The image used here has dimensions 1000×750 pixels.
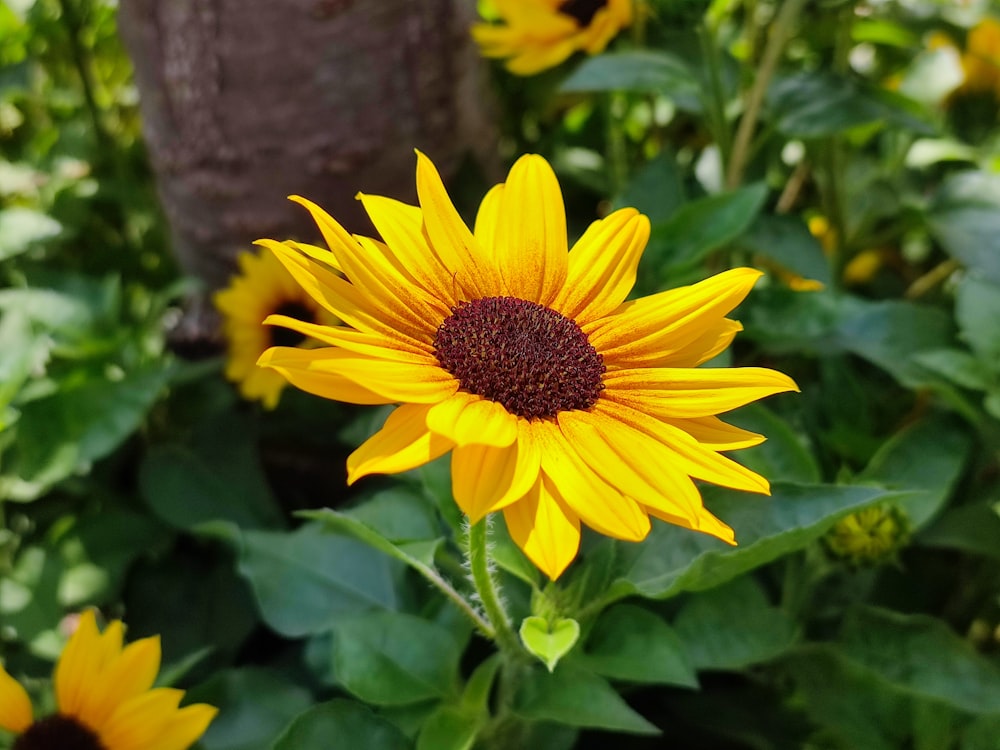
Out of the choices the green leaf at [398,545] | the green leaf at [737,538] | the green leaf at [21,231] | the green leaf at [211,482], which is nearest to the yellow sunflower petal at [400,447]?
the green leaf at [398,545]

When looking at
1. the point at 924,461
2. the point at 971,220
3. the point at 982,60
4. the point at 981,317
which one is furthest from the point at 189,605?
the point at 982,60

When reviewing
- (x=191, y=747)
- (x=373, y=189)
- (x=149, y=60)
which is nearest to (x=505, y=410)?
(x=191, y=747)

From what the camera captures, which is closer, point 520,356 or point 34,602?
point 520,356

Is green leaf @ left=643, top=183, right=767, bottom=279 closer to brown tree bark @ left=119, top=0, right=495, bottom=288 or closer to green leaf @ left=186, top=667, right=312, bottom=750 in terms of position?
brown tree bark @ left=119, top=0, right=495, bottom=288

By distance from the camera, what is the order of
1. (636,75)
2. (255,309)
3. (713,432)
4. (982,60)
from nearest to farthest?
(713,432) < (636,75) < (255,309) < (982,60)

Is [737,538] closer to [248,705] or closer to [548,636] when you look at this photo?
[548,636]

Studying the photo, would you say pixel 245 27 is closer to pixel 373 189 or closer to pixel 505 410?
pixel 373 189

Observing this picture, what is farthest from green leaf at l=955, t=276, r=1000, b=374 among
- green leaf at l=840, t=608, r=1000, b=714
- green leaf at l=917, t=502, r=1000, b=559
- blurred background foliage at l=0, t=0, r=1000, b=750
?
green leaf at l=840, t=608, r=1000, b=714
